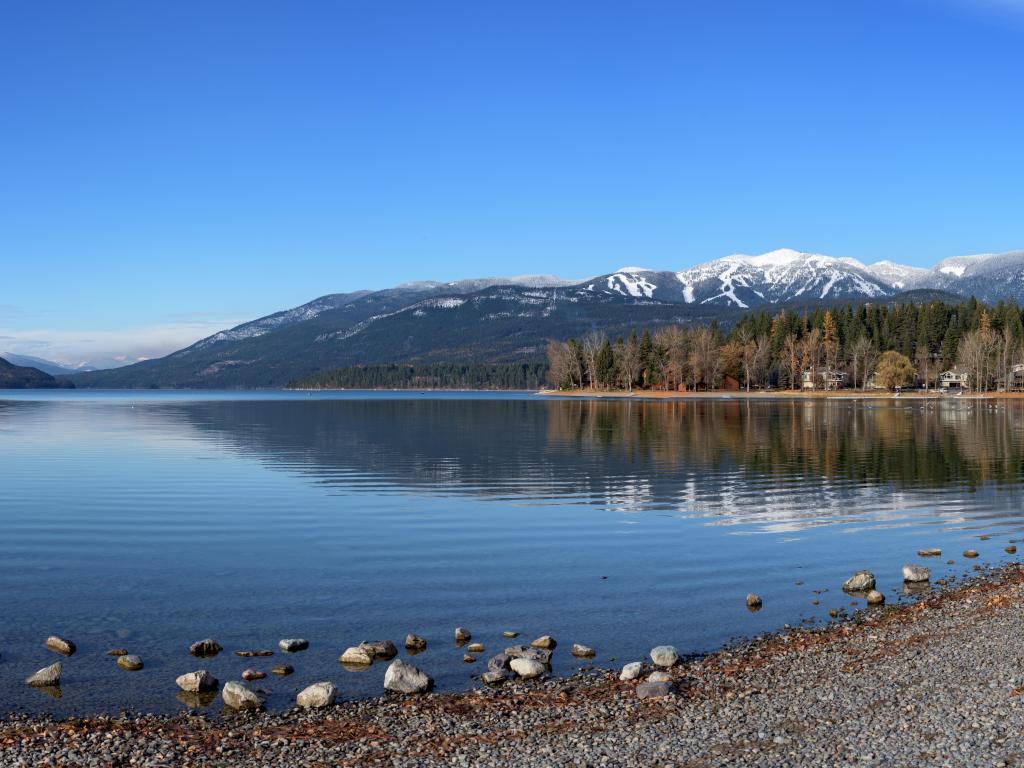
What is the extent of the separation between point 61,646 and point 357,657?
5.61 metres

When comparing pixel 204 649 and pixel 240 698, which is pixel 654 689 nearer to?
pixel 240 698

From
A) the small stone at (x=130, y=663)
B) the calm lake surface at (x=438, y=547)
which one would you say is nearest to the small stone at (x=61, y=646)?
the calm lake surface at (x=438, y=547)

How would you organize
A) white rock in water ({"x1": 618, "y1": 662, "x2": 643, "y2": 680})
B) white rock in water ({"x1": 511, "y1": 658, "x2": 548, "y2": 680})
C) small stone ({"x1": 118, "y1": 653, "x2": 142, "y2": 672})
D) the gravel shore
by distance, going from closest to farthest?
the gravel shore → white rock in water ({"x1": 618, "y1": 662, "x2": 643, "y2": 680}) → white rock in water ({"x1": 511, "y1": 658, "x2": 548, "y2": 680}) → small stone ({"x1": 118, "y1": 653, "x2": 142, "y2": 672})

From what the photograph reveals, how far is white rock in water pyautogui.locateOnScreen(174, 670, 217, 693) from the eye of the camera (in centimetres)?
1454

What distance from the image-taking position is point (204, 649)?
54.6 feet

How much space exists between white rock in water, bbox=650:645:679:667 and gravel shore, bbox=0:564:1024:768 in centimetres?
33

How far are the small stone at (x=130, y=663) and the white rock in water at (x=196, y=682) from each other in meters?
1.57

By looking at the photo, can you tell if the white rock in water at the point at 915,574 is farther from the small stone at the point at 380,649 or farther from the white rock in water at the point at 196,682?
the white rock in water at the point at 196,682

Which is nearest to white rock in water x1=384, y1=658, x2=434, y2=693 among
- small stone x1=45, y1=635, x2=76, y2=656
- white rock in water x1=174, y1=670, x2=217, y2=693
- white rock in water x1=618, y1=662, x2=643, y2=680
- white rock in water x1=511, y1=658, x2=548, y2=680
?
white rock in water x1=511, y1=658, x2=548, y2=680

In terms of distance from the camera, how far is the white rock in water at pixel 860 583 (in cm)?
2144

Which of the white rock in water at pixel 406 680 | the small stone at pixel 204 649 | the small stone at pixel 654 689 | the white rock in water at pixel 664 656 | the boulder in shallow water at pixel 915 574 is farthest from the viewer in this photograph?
the boulder in shallow water at pixel 915 574

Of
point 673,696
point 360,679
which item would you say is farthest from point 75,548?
point 673,696

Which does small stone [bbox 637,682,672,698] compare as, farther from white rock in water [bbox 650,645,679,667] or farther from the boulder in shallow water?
the boulder in shallow water

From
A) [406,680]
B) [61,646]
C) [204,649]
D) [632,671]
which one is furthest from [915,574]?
[61,646]
